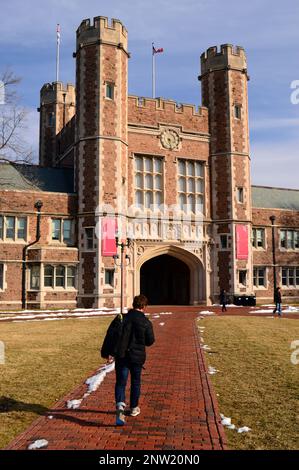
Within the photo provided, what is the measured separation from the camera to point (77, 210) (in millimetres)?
29125

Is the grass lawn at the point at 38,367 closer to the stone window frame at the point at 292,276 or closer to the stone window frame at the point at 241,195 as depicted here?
the stone window frame at the point at 241,195

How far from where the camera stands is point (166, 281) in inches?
1454

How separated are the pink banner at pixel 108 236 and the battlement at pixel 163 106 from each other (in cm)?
853

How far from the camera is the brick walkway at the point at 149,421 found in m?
5.13

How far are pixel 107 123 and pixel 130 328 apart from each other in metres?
24.2

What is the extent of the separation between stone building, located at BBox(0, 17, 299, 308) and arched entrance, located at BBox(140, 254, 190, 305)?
16cm

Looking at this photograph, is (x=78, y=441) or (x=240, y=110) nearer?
(x=78, y=441)

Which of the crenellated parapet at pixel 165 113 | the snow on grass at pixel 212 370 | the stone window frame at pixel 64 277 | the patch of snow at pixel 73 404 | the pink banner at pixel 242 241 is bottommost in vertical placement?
the patch of snow at pixel 73 404

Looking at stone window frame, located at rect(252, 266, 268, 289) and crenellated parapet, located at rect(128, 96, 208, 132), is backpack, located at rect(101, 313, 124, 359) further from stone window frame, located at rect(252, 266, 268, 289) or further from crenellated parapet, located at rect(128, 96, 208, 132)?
stone window frame, located at rect(252, 266, 268, 289)

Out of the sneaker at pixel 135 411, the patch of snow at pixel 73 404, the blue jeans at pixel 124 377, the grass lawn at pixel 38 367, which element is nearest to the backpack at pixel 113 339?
the blue jeans at pixel 124 377

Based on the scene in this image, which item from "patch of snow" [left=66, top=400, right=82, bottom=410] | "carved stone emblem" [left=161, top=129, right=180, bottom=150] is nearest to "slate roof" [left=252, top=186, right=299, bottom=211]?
"carved stone emblem" [left=161, top=129, right=180, bottom=150]
